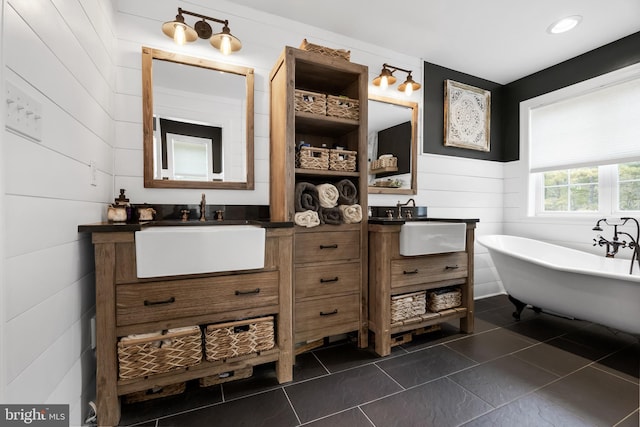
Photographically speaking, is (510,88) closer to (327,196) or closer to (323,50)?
(323,50)

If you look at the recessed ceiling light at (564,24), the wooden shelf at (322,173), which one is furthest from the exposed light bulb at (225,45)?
the recessed ceiling light at (564,24)

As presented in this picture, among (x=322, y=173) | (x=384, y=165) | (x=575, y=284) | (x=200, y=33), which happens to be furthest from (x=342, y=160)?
(x=575, y=284)

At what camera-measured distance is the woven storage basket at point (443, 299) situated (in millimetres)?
2145

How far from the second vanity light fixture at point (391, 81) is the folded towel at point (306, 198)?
1349mm

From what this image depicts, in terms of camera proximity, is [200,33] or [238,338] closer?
[238,338]

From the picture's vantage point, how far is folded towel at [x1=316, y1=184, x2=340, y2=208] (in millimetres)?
1870

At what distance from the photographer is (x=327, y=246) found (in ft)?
6.15

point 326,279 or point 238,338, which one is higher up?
point 326,279

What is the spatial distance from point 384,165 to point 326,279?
129 cm

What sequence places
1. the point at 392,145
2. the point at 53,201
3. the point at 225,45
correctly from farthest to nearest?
the point at 392,145
the point at 225,45
the point at 53,201

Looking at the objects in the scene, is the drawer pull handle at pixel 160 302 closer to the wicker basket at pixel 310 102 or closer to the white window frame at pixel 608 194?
the wicker basket at pixel 310 102

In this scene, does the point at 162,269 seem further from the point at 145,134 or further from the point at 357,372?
the point at 357,372

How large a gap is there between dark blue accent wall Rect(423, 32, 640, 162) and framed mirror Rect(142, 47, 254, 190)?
1873mm

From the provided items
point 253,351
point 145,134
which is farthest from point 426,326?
point 145,134
